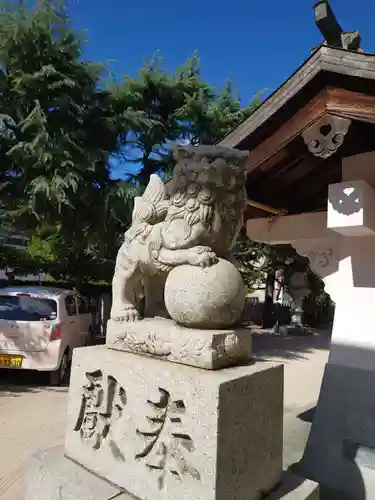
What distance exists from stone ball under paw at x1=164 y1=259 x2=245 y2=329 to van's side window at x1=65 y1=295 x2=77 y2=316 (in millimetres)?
5283

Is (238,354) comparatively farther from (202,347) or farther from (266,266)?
(266,266)

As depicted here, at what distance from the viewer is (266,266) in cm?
1395

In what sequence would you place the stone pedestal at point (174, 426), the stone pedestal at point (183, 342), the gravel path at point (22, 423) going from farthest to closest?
the gravel path at point (22, 423) < the stone pedestal at point (183, 342) < the stone pedestal at point (174, 426)

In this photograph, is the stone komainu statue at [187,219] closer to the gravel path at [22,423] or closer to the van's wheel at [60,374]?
the gravel path at [22,423]

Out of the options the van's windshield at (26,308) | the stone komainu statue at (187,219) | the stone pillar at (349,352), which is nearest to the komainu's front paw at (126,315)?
the stone komainu statue at (187,219)

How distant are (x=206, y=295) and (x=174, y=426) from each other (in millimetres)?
650

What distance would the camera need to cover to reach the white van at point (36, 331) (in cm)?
588

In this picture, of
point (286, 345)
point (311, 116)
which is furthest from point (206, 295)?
point (286, 345)

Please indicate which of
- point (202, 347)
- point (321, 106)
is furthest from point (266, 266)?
point (202, 347)

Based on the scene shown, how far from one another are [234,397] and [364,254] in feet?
8.03

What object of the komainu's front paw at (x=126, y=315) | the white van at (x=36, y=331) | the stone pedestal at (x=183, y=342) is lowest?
the white van at (x=36, y=331)

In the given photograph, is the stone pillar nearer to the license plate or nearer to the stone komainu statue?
the stone komainu statue

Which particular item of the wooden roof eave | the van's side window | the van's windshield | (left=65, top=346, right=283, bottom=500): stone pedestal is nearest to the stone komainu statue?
(left=65, top=346, right=283, bottom=500): stone pedestal

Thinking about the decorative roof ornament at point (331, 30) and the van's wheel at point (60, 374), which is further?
the van's wheel at point (60, 374)
